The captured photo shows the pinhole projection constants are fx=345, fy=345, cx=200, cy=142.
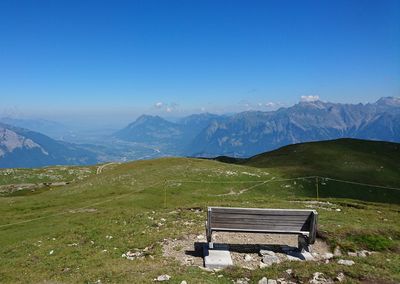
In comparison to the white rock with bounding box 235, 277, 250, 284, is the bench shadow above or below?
below

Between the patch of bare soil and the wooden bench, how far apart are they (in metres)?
1.24

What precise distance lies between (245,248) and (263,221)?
7.78 feet

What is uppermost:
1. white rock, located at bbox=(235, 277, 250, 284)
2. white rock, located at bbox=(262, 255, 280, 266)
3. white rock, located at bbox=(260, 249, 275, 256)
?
white rock, located at bbox=(235, 277, 250, 284)

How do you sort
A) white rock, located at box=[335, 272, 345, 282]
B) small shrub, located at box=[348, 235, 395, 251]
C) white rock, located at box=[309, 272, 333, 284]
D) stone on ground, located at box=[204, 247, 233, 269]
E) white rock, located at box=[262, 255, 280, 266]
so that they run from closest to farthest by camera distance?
1. white rock, located at box=[309, 272, 333, 284]
2. white rock, located at box=[335, 272, 345, 282]
3. stone on ground, located at box=[204, 247, 233, 269]
4. white rock, located at box=[262, 255, 280, 266]
5. small shrub, located at box=[348, 235, 395, 251]

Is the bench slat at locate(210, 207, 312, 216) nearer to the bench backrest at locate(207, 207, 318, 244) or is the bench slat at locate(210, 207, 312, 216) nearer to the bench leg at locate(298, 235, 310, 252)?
the bench backrest at locate(207, 207, 318, 244)

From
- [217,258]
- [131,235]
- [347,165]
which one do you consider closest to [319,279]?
[217,258]

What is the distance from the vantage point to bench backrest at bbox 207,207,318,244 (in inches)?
706

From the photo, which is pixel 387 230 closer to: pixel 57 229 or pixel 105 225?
pixel 105 225

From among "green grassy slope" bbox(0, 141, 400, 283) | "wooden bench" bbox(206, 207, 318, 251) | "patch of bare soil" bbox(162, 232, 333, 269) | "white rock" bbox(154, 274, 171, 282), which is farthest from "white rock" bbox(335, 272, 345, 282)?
"white rock" bbox(154, 274, 171, 282)

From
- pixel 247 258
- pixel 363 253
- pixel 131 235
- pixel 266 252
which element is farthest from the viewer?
pixel 131 235

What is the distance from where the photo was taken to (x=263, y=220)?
17922mm

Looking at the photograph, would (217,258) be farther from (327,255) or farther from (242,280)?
(327,255)

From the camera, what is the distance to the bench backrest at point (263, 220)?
17.9m

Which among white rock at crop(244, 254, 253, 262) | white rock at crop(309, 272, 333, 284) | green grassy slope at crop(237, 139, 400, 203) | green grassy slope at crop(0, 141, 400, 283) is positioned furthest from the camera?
green grassy slope at crop(237, 139, 400, 203)
